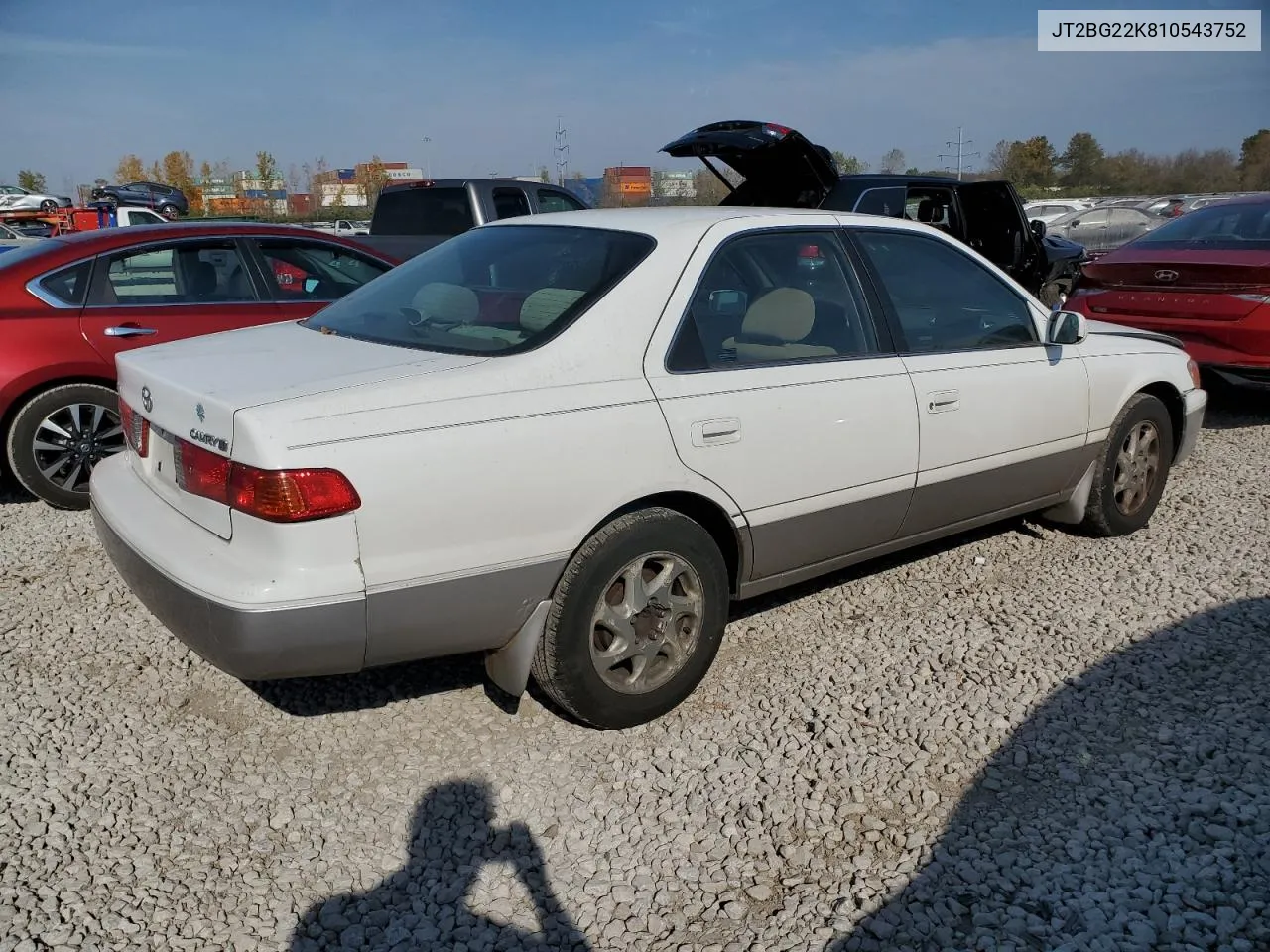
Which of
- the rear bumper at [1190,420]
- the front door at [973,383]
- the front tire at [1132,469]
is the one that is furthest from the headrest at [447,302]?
the rear bumper at [1190,420]

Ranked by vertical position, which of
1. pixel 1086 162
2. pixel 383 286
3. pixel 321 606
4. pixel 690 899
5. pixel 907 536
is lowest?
pixel 690 899

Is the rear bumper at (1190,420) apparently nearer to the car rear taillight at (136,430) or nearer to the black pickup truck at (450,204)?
the car rear taillight at (136,430)

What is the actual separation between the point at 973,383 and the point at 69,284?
4604 mm

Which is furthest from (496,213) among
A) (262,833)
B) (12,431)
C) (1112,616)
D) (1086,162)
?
(1086,162)

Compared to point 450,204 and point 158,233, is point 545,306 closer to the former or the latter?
point 158,233

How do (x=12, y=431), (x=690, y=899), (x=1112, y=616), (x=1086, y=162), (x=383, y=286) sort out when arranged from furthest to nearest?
(x=1086, y=162), (x=12, y=431), (x=1112, y=616), (x=383, y=286), (x=690, y=899)

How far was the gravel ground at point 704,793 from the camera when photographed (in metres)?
2.52

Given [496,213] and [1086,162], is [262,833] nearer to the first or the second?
[496,213]

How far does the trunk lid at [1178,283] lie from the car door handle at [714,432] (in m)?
5.01

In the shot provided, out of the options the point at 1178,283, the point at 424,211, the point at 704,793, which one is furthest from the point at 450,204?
the point at 704,793

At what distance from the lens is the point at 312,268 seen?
6.34 metres

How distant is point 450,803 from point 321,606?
2.48ft

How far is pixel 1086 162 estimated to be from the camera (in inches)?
2270

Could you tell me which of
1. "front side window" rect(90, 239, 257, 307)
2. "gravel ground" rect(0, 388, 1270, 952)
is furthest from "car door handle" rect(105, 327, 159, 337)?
"gravel ground" rect(0, 388, 1270, 952)
